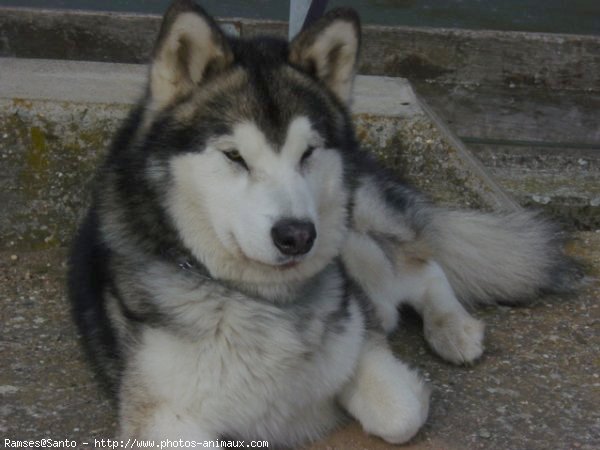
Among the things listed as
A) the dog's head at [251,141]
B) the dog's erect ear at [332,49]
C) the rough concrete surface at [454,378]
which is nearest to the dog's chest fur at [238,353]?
the dog's head at [251,141]

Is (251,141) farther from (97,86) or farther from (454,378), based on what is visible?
(97,86)

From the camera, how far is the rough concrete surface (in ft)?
11.0

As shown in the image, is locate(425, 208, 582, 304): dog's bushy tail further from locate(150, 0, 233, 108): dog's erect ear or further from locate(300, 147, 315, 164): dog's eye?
locate(150, 0, 233, 108): dog's erect ear

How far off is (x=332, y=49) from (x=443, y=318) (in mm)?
1344

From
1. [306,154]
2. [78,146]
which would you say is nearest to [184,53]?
[306,154]

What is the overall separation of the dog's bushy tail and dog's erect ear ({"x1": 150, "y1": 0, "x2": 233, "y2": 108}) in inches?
63.5

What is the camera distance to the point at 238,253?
2990mm

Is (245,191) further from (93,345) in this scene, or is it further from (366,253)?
(366,253)

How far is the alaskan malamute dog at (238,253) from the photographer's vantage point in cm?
291

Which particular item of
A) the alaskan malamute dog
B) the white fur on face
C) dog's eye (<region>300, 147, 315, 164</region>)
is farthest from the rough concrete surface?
dog's eye (<region>300, 147, 315, 164</region>)

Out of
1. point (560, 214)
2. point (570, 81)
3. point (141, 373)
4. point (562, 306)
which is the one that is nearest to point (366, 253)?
point (562, 306)

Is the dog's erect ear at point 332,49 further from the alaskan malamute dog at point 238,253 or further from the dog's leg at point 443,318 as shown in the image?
the dog's leg at point 443,318

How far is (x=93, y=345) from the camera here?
3.46 m

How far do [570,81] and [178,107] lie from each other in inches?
194
